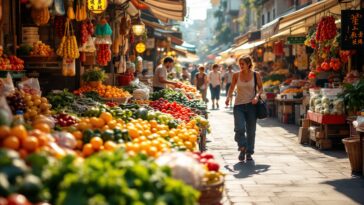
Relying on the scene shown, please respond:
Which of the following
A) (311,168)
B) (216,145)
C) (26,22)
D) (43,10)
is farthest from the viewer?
(216,145)

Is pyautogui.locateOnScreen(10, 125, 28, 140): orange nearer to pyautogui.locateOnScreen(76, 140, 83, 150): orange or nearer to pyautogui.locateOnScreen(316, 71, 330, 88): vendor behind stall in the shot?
pyautogui.locateOnScreen(76, 140, 83, 150): orange

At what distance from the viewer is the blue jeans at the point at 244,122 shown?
31.1ft

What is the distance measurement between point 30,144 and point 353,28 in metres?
9.23

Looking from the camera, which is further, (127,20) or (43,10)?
(127,20)

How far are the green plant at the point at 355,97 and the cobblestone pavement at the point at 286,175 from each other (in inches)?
38.5

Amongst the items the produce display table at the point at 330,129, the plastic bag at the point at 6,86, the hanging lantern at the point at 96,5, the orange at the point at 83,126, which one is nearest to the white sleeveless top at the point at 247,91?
the produce display table at the point at 330,129

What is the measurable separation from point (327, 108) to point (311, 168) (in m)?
2.44

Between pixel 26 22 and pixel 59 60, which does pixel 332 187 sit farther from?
pixel 26 22

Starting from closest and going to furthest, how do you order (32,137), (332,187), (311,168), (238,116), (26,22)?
(32,137) → (332,187) → (311,168) → (238,116) → (26,22)

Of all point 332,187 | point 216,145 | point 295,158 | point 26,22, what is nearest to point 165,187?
point 332,187

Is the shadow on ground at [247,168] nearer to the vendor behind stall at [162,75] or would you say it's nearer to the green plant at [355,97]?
the green plant at [355,97]

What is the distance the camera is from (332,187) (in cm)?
738

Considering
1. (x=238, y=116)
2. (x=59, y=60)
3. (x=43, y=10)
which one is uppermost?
(x=43, y=10)

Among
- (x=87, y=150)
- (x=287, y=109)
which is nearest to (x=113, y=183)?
(x=87, y=150)
